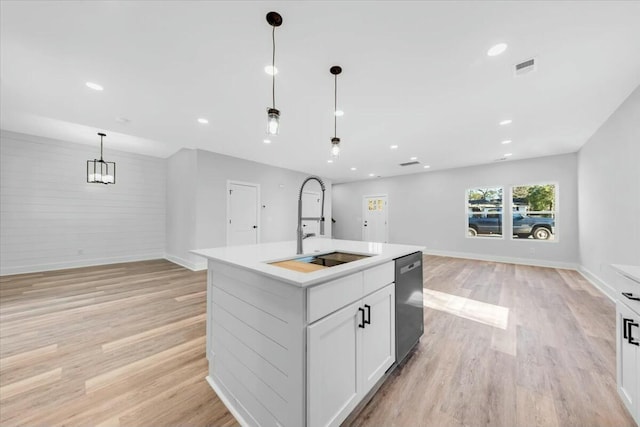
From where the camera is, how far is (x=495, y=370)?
1.87 meters

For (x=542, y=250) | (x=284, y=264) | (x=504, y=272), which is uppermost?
(x=284, y=264)

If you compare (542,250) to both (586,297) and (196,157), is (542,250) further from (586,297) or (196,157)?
(196,157)

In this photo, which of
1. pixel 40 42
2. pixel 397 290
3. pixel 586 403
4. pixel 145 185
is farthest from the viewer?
pixel 145 185

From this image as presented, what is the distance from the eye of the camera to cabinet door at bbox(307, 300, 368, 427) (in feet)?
3.56

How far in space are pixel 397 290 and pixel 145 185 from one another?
6904 mm

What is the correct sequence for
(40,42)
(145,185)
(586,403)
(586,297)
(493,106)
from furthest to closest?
(145,185)
(586,297)
(493,106)
(40,42)
(586,403)

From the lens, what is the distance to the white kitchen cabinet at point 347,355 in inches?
43.4

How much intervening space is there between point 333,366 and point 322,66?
2.47m

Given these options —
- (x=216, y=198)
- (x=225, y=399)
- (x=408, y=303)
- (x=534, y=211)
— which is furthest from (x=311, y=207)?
(x=225, y=399)

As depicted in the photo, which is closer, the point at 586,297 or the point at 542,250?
the point at 586,297

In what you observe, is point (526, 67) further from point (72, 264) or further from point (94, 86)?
point (72, 264)

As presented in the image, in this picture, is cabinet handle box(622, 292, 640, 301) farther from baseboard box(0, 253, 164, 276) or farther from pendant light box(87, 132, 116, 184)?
baseboard box(0, 253, 164, 276)

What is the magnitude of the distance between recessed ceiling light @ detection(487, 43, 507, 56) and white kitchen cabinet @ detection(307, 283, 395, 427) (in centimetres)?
222

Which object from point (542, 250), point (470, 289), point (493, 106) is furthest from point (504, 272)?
point (493, 106)
